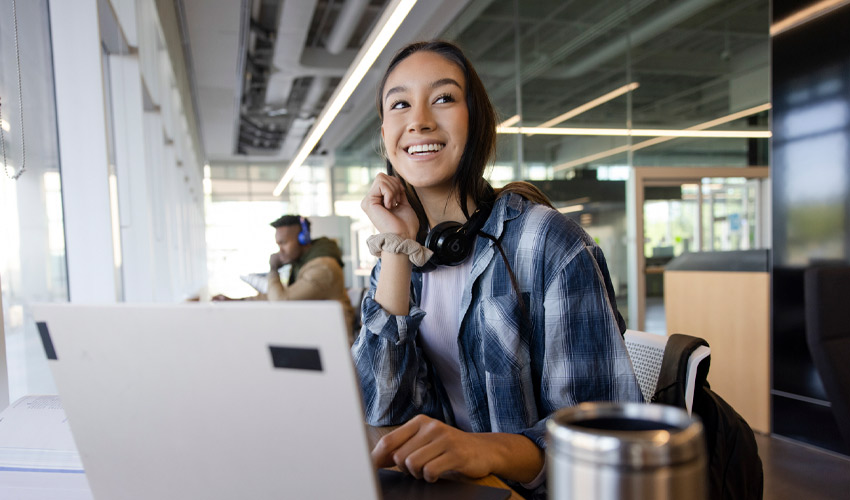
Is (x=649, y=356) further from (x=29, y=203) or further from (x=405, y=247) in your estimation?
(x=29, y=203)

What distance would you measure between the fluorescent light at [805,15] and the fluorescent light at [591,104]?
1.83 meters

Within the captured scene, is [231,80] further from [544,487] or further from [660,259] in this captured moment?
[544,487]

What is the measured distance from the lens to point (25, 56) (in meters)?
1.77

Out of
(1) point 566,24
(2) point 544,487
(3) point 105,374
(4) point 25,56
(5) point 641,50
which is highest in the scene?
(1) point 566,24

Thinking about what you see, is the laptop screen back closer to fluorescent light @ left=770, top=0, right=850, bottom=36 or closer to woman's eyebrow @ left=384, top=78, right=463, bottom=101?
woman's eyebrow @ left=384, top=78, right=463, bottom=101

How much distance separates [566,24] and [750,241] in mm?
2710

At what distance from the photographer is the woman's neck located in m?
1.33

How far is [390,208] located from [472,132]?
0.86ft

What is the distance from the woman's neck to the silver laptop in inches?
35.1

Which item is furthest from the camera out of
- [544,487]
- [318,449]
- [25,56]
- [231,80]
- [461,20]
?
[231,80]

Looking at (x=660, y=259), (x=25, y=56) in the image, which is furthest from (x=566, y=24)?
(x=25, y=56)

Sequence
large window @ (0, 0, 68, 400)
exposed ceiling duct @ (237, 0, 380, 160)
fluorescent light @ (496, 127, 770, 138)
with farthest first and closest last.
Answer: exposed ceiling duct @ (237, 0, 380, 160), fluorescent light @ (496, 127, 770, 138), large window @ (0, 0, 68, 400)

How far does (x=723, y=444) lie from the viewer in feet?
3.31

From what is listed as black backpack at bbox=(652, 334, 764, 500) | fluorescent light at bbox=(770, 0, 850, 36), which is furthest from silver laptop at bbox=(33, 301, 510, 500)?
fluorescent light at bbox=(770, 0, 850, 36)
